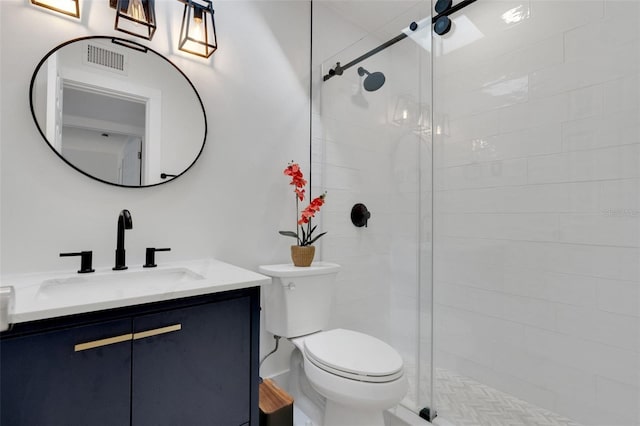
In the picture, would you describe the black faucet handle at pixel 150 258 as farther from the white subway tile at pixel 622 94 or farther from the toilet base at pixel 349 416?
the white subway tile at pixel 622 94

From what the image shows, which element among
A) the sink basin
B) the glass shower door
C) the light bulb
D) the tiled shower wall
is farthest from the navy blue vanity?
the tiled shower wall

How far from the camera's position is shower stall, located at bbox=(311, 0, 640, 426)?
58.4 inches

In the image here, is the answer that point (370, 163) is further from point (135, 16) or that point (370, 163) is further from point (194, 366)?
point (194, 366)

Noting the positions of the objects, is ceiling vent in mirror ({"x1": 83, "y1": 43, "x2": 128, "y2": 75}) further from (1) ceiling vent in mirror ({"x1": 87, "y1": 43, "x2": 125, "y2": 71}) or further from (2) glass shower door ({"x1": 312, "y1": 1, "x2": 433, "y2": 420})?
(2) glass shower door ({"x1": 312, "y1": 1, "x2": 433, "y2": 420})

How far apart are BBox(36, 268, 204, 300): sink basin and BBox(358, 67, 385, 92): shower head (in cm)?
154

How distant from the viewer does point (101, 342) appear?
33.8 inches

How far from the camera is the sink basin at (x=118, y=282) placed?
1.03 meters

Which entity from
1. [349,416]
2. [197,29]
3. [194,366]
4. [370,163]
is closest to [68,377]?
[194,366]

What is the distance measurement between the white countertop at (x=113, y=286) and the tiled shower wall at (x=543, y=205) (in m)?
1.42

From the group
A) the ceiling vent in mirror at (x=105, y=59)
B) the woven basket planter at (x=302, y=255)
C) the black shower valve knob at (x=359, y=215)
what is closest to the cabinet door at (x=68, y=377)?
the woven basket planter at (x=302, y=255)

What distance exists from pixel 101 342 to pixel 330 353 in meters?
0.85

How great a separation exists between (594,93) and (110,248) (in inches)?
91.7

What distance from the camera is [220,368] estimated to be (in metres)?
1.07

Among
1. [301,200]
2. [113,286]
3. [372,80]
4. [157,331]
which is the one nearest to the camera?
[157,331]
